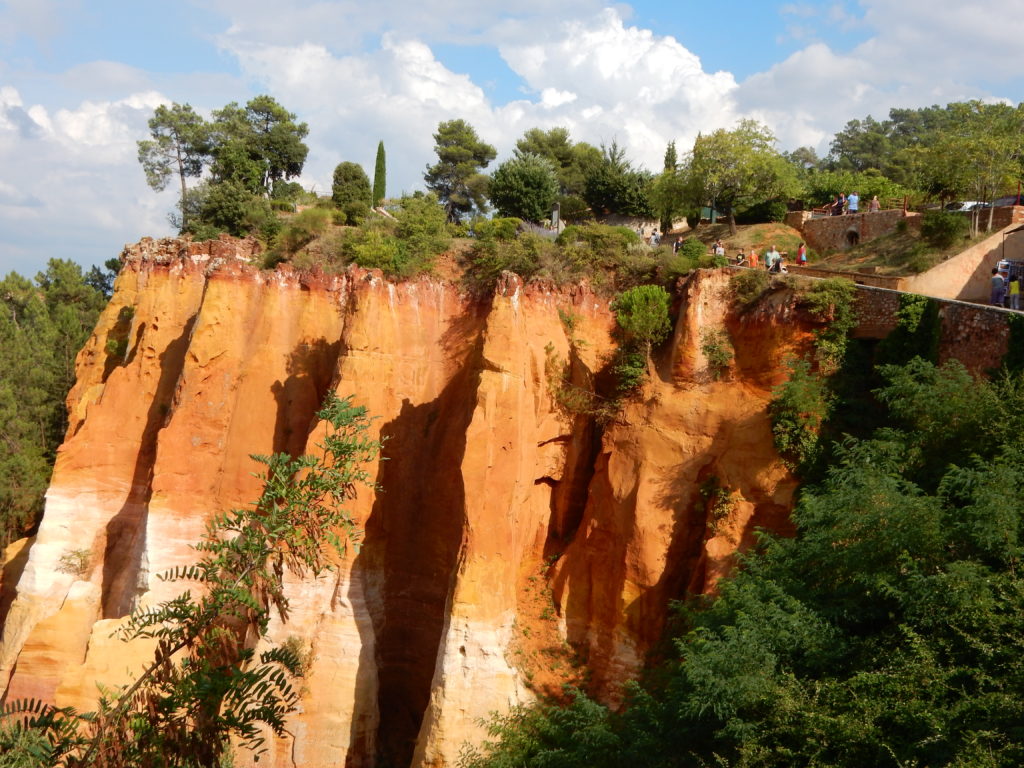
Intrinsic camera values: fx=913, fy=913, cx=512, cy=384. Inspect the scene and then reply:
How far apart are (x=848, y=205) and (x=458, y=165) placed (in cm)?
2515

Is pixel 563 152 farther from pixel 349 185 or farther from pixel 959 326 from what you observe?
pixel 959 326

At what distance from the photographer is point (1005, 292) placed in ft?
57.2

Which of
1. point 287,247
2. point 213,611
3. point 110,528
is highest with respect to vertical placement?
point 287,247

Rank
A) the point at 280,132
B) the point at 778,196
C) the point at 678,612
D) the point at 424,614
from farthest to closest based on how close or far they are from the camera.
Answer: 1. the point at 280,132
2. the point at 778,196
3. the point at 424,614
4. the point at 678,612

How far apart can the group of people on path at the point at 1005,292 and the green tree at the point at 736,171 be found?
9.60 meters

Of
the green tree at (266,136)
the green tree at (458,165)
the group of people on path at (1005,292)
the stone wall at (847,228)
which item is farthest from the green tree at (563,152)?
the group of people on path at (1005,292)

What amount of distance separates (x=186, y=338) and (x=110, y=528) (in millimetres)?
4969

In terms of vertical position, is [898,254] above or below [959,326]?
above

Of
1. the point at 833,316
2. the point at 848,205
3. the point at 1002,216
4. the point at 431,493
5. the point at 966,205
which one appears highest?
the point at 848,205

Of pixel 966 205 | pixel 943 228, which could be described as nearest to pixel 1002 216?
pixel 943 228

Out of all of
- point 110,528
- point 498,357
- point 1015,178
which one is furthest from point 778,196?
point 110,528

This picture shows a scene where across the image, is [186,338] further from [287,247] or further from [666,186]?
[666,186]

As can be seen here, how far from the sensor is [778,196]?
27031 millimetres

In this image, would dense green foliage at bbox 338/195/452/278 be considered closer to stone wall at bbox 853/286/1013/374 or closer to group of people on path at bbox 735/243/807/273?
group of people on path at bbox 735/243/807/273
